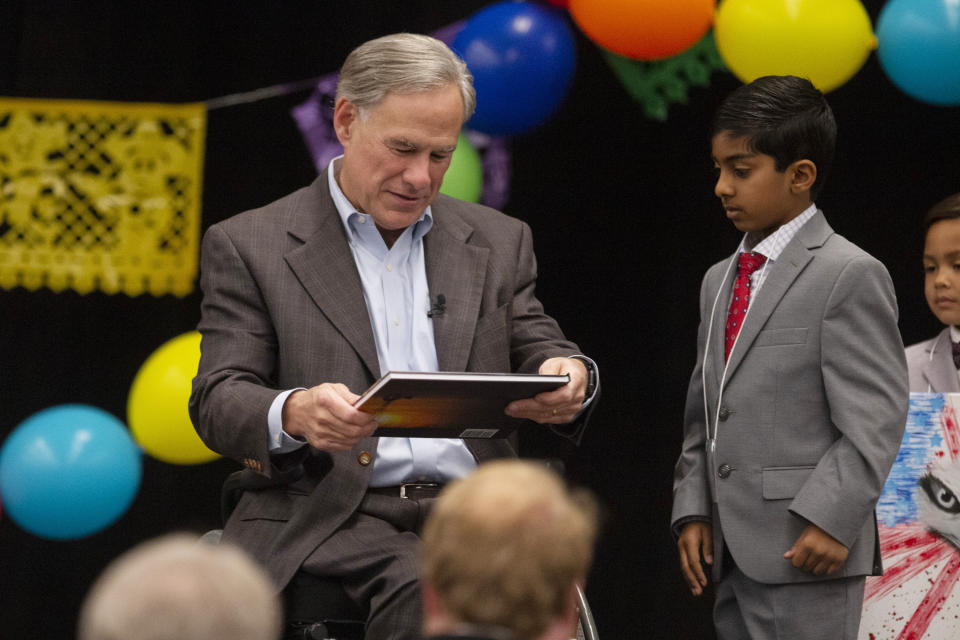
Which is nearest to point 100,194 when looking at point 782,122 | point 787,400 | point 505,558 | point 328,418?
point 328,418

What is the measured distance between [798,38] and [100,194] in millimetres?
2188

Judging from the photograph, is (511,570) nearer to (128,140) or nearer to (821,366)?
(821,366)

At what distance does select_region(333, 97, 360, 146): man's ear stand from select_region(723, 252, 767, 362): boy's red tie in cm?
88

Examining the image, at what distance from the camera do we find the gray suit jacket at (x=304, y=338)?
2.38 metres

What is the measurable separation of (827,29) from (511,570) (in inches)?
97.1

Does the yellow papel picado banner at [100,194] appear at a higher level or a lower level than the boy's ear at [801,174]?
lower

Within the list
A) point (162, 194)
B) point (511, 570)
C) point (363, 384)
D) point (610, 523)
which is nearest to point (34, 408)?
point (162, 194)

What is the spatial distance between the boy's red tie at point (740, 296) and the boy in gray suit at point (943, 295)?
3.47 feet

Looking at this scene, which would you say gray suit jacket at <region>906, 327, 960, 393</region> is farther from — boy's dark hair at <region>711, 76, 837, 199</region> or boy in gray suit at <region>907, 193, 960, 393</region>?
boy's dark hair at <region>711, 76, 837, 199</region>

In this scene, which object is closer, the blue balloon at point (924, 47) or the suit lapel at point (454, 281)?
the suit lapel at point (454, 281)

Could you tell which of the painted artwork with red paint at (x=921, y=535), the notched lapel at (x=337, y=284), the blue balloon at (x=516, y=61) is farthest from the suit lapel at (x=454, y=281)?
the painted artwork with red paint at (x=921, y=535)

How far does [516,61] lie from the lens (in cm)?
356

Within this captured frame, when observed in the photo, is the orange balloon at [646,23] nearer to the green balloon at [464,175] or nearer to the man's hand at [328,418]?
the green balloon at [464,175]

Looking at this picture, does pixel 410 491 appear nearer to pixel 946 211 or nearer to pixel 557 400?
pixel 557 400
